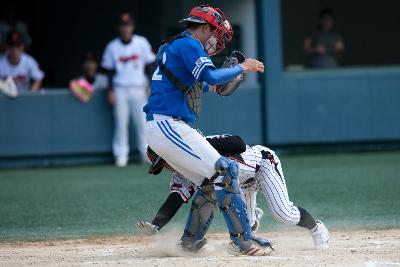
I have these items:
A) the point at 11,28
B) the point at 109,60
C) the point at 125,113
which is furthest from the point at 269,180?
the point at 11,28

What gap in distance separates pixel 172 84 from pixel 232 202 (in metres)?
0.87

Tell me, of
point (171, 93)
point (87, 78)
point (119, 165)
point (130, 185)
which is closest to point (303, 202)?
point (130, 185)

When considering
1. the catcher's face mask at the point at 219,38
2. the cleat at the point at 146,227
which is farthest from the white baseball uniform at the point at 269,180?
the catcher's face mask at the point at 219,38

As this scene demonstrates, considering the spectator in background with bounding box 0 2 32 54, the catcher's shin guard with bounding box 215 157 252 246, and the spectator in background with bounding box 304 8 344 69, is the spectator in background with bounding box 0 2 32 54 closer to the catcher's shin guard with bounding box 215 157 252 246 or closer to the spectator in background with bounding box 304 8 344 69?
the spectator in background with bounding box 304 8 344 69

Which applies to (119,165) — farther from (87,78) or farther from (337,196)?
(337,196)

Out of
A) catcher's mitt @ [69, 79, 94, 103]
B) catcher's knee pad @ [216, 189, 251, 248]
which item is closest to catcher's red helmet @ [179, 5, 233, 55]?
catcher's knee pad @ [216, 189, 251, 248]

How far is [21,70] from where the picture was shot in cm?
1345

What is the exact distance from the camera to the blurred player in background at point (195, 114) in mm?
6102

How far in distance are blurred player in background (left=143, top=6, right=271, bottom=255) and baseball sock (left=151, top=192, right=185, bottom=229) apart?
267mm

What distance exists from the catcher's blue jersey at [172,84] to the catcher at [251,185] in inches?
13.6

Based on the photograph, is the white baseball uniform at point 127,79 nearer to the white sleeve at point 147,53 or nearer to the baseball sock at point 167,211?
the white sleeve at point 147,53

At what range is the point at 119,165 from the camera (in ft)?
43.8

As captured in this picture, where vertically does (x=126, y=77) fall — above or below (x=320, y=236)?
above

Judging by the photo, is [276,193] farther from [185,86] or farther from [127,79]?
[127,79]
